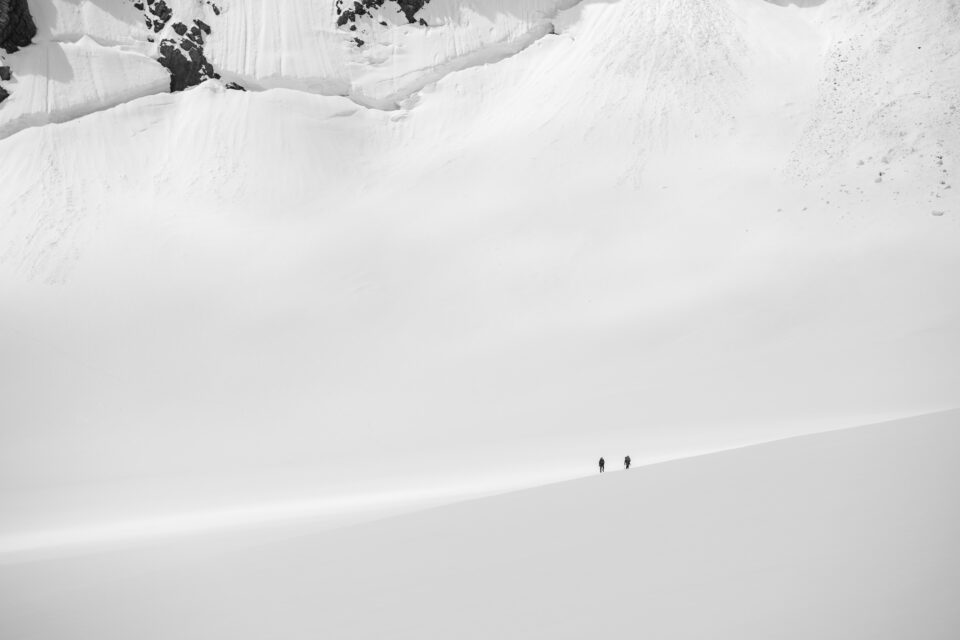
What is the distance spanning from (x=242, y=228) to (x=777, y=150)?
22.6m

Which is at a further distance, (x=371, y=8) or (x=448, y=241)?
(x=371, y=8)

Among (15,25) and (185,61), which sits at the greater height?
(15,25)

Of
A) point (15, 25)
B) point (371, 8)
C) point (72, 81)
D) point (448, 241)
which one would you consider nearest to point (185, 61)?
point (72, 81)

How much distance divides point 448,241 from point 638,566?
22.4 metres

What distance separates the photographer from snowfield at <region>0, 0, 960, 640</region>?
6957 millimetres

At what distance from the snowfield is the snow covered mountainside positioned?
5.5 inches

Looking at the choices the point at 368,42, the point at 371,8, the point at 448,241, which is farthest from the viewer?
the point at 371,8

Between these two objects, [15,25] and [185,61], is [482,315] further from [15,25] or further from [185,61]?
[15,25]

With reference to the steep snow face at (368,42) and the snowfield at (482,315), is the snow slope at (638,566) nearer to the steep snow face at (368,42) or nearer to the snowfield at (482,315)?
the snowfield at (482,315)

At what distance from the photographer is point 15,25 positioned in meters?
35.6

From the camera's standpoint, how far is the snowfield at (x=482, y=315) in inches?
274

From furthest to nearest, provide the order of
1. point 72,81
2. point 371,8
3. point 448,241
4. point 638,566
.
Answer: point 371,8 < point 72,81 < point 448,241 < point 638,566

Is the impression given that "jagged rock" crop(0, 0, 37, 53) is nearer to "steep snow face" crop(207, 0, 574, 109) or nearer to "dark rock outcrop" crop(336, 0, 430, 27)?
"steep snow face" crop(207, 0, 574, 109)

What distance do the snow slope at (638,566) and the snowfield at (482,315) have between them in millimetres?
45
